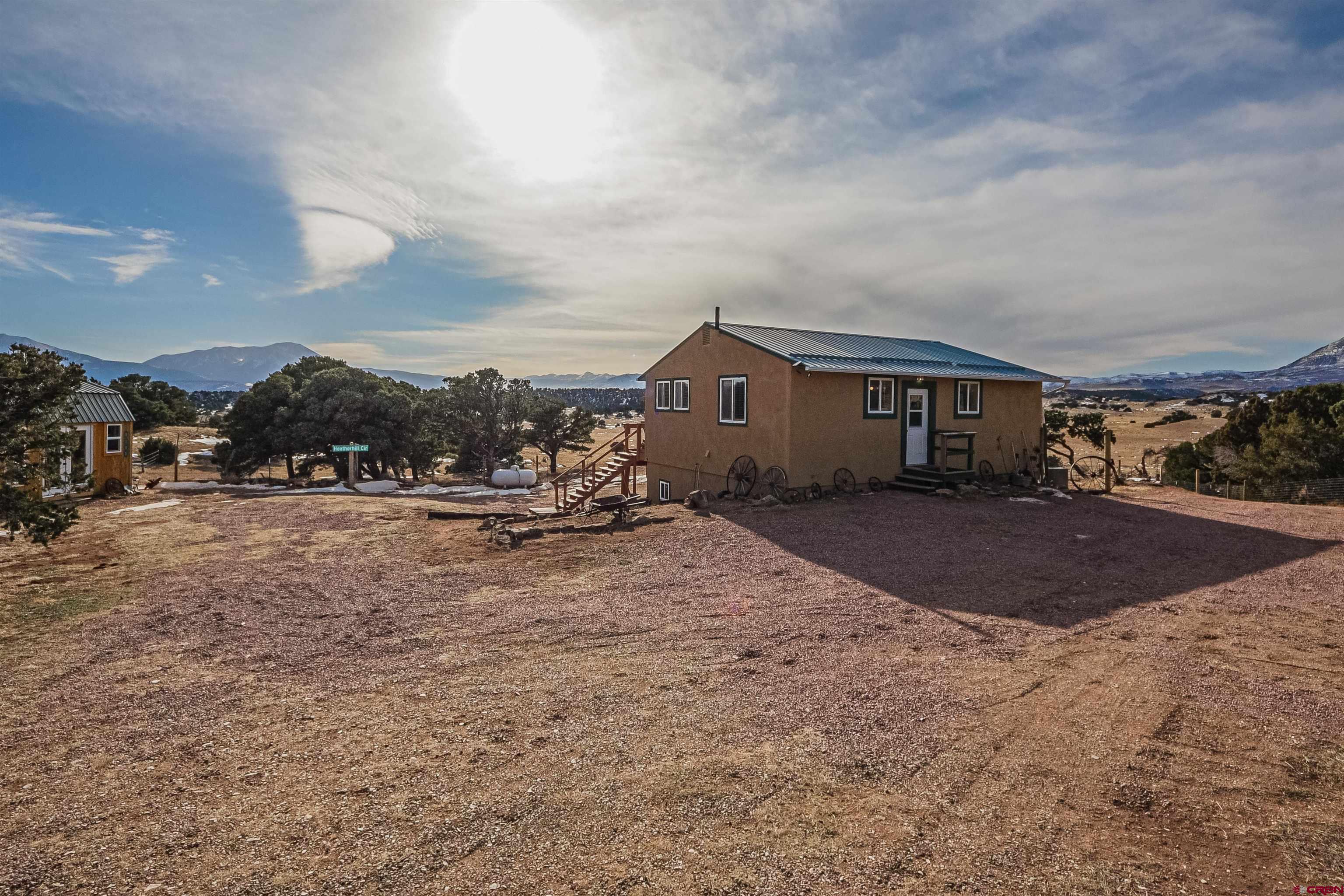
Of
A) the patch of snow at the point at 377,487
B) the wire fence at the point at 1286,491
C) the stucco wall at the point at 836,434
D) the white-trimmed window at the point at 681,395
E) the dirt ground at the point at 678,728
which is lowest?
the dirt ground at the point at 678,728

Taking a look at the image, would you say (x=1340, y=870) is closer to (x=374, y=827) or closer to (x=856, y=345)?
(x=374, y=827)

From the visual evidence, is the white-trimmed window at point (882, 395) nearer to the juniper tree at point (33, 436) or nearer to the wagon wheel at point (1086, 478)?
the wagon wheel at point (1086, 478)

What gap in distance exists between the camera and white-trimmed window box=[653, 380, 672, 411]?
2038 centimetres

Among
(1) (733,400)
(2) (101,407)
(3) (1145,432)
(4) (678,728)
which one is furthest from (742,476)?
(3) (1145,432)

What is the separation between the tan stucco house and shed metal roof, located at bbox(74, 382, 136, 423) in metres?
15.3

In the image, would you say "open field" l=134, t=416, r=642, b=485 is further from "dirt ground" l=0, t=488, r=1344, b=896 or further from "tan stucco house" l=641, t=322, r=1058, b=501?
"dirt ground" l=0, t=488, r=1344, b=896

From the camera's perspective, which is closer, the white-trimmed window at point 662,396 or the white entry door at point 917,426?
the white entry door at point 917,426

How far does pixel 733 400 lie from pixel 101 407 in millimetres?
17943

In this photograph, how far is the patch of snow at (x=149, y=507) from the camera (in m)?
16.0

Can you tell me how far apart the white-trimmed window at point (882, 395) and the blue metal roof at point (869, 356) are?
42 cm

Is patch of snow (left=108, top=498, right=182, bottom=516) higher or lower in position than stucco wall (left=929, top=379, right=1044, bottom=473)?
lower

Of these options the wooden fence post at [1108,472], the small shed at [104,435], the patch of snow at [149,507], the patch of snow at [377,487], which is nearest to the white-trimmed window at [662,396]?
the patch of snow at [377,487]

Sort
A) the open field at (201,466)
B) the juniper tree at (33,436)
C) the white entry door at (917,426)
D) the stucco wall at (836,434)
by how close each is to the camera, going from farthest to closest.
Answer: the open field at (201,466), the white entry door at (917,426), the stucco wall at (836,434), the juniper tree at (33,436)

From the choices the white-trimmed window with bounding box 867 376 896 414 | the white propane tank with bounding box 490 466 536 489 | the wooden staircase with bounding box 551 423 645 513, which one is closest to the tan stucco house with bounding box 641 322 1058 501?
the white-trimmed window with bounding box 867 376 896 414
